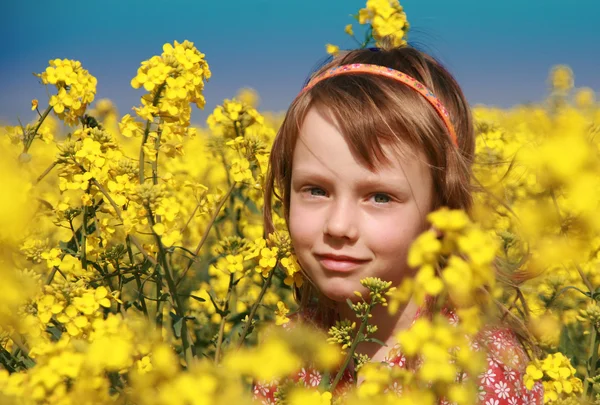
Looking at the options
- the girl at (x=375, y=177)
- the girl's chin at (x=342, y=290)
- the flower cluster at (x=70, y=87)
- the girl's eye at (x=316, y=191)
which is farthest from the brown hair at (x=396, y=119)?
the flower cluster at (x=70, y=87)

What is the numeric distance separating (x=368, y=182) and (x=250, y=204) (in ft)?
3.48

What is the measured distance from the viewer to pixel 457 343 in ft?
2.89

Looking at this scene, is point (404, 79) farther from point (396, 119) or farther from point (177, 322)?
point (177, 322)

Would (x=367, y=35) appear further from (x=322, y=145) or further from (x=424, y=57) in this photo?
(x=322, y=145)

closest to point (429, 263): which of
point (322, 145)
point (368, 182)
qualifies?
point (368, 182)

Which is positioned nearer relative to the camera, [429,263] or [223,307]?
[429,263]

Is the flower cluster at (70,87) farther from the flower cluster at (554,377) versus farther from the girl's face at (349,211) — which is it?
the flower cluster at (554,377)

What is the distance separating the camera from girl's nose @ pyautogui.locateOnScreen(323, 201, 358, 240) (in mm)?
1464

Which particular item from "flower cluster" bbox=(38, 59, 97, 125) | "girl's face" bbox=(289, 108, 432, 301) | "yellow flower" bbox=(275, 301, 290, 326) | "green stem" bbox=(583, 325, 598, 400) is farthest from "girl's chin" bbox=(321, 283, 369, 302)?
"flower cluster" bbox=(38, 59, 97, 125)

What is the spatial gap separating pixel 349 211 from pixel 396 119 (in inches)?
10.2

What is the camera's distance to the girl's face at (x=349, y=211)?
150 cm

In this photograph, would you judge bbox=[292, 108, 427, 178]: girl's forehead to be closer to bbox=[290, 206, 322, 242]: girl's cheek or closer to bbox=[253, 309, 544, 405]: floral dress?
bbox=[290, 206, 322, 242]: girl's cheek

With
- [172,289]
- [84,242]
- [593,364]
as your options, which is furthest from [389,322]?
[84,242]

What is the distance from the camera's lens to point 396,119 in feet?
5.24
